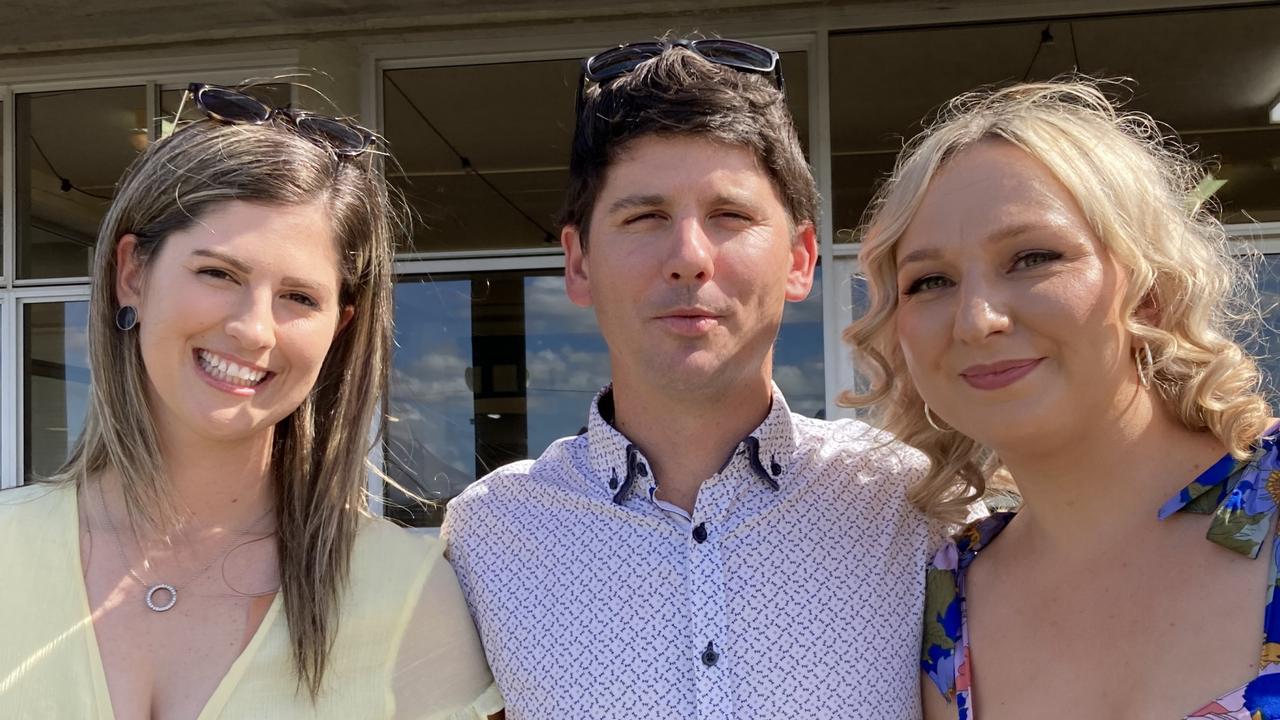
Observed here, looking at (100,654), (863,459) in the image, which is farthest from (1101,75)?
(100,654)

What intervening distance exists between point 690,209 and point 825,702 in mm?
827

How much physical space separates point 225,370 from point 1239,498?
4.92 feet

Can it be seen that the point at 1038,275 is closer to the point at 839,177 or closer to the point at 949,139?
the point at 949,139

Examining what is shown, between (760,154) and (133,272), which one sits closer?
(133,272)

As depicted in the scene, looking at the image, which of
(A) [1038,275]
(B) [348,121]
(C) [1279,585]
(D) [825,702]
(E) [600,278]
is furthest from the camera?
(B) [348,121]

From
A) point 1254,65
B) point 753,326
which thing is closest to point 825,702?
point 753,326

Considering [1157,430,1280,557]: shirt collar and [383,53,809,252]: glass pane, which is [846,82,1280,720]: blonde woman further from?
[383,53,809,252]: glass pane

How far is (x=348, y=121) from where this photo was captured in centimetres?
205

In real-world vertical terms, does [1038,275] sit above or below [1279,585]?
above

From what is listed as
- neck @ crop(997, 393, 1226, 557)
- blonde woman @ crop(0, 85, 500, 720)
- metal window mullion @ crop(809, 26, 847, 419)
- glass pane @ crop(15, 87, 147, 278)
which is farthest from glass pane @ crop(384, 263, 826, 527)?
neck @ crop(997, 393, 1226, 557)

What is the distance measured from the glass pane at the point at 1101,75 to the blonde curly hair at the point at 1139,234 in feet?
9.92

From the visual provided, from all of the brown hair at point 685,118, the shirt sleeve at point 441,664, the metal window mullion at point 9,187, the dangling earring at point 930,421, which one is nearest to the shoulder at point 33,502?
the shirt sleeve at point 441,664

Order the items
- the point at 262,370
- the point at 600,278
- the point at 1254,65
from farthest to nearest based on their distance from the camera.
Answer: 1. the point at 1254,65
2. the point at 600,278
3. the point at 262,370

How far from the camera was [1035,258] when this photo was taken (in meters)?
1.49
